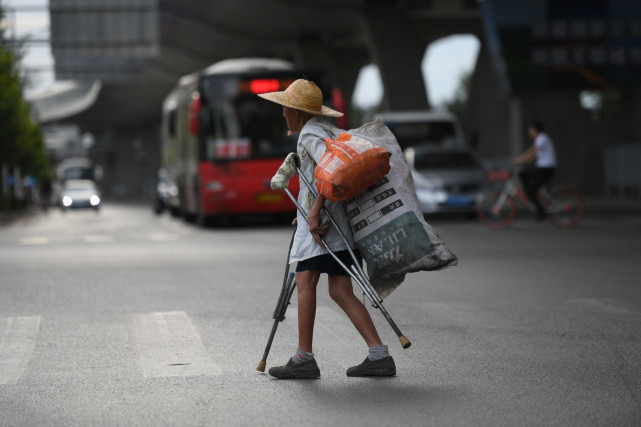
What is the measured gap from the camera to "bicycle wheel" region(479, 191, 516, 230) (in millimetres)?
22062

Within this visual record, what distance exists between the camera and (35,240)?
22.4 metres

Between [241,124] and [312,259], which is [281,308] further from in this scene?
[241,124]

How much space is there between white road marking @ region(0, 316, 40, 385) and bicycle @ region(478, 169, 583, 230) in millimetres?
13351

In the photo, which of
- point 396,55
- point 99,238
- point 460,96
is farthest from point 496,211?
point 460,96

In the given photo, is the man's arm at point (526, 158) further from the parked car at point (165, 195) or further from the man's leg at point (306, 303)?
the man's leg at point (306, 303)

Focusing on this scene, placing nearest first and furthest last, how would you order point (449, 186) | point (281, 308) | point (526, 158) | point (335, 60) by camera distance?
point (281, 308) → point (526, 158) → point (449, 186) → point (335, 60)

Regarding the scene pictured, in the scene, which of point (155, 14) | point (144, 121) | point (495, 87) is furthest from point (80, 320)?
point (144, 121)

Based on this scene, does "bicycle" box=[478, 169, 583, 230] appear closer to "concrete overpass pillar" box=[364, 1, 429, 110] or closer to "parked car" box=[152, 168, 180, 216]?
"parked car" box=[152, 168, 180, 216]

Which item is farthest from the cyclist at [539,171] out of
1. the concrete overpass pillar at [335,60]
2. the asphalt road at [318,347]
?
the concrete overpass pillar at [335,60]

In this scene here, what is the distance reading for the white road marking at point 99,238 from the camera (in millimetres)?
21561

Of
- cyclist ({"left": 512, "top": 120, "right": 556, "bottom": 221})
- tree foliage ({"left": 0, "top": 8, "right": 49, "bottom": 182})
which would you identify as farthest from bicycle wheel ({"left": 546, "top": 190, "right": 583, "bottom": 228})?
tree foliage ({"left": 0, "top": 8, "right": 49, "bottom": 182})

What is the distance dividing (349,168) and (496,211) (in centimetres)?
1607

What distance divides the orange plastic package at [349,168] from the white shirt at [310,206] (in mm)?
231

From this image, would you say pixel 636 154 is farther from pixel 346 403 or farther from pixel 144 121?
pixel 144 121
